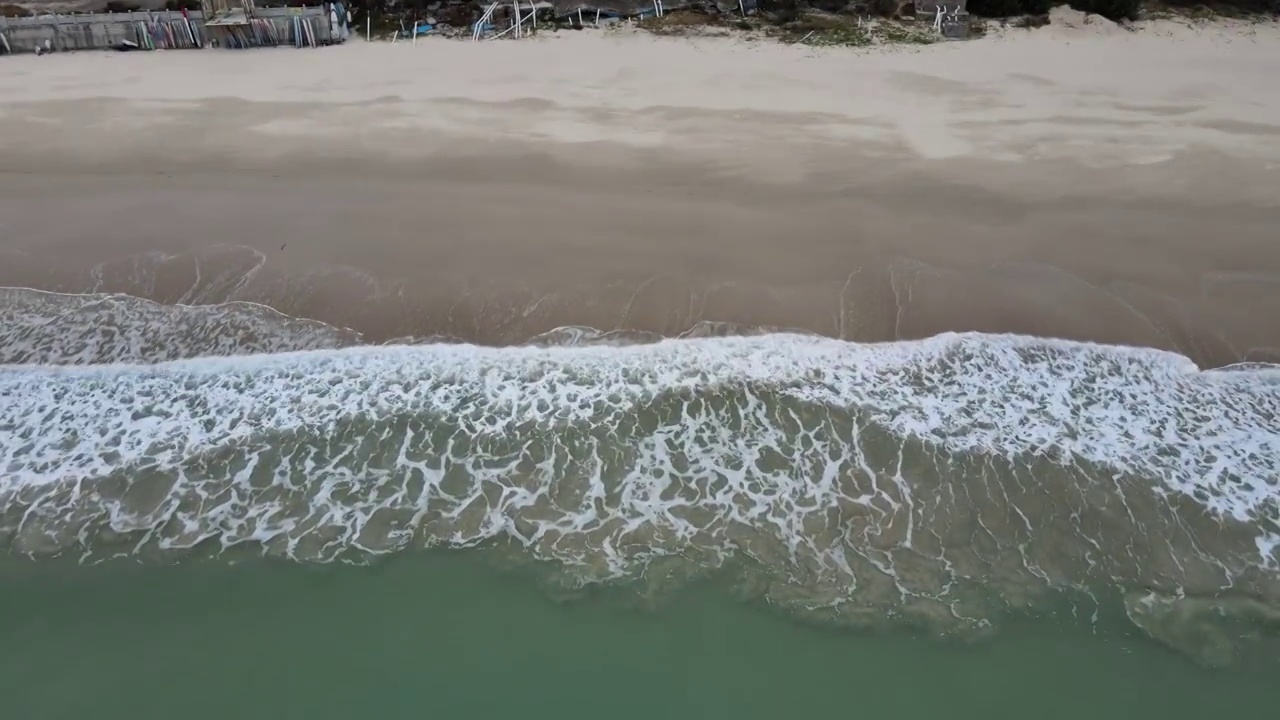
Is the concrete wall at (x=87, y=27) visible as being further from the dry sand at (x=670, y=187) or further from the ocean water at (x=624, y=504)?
the ocean water at (x=624, y=504)

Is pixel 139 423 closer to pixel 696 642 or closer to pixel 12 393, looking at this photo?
pixel 12 393

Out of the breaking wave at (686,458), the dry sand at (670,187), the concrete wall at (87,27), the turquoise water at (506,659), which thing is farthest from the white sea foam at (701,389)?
the concrete wall at (87,27)

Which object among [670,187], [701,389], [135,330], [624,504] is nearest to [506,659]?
[624,504]

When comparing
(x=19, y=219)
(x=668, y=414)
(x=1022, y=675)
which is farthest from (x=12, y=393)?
(x=1022, y=675)

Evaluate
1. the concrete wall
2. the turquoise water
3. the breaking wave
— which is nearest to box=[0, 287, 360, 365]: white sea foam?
the breaking wave

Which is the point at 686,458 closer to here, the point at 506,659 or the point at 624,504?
the point at 624,504

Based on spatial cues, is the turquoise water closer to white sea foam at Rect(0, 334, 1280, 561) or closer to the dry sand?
white sea foam at Rect(0, 334, 1280, 561)

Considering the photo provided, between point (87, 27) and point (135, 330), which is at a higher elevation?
point (87, 27)
